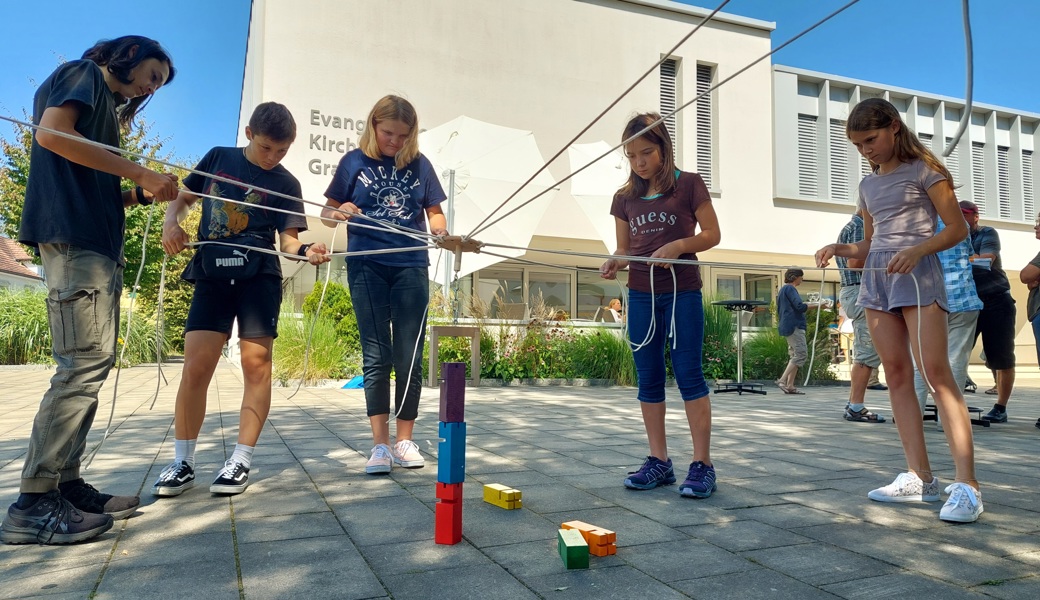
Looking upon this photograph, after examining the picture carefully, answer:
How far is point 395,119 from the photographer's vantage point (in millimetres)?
2932

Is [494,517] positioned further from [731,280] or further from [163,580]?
[731,280]

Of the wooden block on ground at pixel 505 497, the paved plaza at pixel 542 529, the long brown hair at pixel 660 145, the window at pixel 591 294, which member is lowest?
the paved plaza at pixel 542 529

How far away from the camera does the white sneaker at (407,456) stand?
3004 millimetres

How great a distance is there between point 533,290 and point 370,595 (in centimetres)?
1398

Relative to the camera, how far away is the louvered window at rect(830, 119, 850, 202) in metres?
15.5

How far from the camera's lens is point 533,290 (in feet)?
50.8

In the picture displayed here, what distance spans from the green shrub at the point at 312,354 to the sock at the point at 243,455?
17.9 ft

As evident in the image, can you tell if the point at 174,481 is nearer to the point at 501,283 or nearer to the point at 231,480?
the point at 231,480

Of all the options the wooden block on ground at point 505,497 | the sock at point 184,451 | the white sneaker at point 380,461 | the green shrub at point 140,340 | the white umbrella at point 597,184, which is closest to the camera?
the wooden block on ground at point 505,497

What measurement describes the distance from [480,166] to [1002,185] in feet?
49.4

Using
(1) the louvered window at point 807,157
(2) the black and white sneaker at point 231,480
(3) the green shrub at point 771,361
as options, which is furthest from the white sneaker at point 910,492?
(1) the louvered window at point 807,157

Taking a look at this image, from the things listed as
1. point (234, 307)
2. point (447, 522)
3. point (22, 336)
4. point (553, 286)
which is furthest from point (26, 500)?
point (553, 286)

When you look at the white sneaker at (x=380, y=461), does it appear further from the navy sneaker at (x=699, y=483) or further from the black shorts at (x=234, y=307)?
the navy sneaker at (x=699, y=483)

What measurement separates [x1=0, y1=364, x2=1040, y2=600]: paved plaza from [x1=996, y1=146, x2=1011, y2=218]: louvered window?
16.5m
